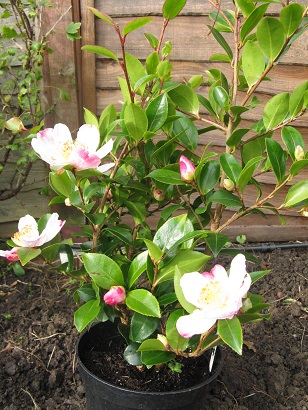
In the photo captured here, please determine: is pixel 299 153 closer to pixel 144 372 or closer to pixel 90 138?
pixel 90 138

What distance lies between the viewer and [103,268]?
3.29 feet

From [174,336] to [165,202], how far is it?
15.5 inches

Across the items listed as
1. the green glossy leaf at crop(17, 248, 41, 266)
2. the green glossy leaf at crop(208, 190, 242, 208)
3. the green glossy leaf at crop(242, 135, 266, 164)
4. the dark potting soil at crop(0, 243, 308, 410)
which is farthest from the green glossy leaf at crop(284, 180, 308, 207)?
the dark potting soil at crop(0, 243, 308, 410)

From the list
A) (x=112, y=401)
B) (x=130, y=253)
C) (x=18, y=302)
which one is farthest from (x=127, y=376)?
→ (x=18, y=302)

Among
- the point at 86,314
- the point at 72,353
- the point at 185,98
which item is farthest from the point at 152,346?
the point at 72,353

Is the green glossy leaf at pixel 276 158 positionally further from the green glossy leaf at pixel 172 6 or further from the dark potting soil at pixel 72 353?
the dark potting soil at pixel 72 353

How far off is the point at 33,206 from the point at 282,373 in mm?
1544

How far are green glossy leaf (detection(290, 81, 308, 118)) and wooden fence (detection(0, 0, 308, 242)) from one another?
1133 mm

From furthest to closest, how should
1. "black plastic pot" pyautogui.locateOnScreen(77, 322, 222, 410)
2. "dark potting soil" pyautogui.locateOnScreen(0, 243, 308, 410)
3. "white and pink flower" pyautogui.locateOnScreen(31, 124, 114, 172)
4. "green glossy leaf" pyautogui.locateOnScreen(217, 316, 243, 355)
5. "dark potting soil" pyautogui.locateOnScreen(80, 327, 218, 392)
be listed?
"dark potting soil" pyautogui.locateOnScreen(0, 243, 308, 410)
"dark potting soil" pyautogui.locateOnScreen(80, 327, 218, 392)
"black plastic pot" pyautogui.locateOnScreen(77, 322, 222, 410)
"white and pink flower" pyautogui.locateOnScreen(31, 124, 114, 172)
"green glossy leaf" pyautogui.locateOnScreen(217, 316, 243, 355)

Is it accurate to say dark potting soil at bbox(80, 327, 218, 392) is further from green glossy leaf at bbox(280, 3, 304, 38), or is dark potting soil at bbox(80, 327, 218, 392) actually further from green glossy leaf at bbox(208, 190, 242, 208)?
green glossy leaf at bbox(280, 3, 304, 38)

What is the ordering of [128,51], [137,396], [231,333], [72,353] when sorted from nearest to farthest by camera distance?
[231,333] → [137,396] → [72,353] → [128,51]

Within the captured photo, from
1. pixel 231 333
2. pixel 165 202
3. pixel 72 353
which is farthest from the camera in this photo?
pixel 72 353

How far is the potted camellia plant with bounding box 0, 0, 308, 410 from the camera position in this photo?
0.92 meters

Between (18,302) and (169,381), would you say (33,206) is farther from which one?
(169,381)
